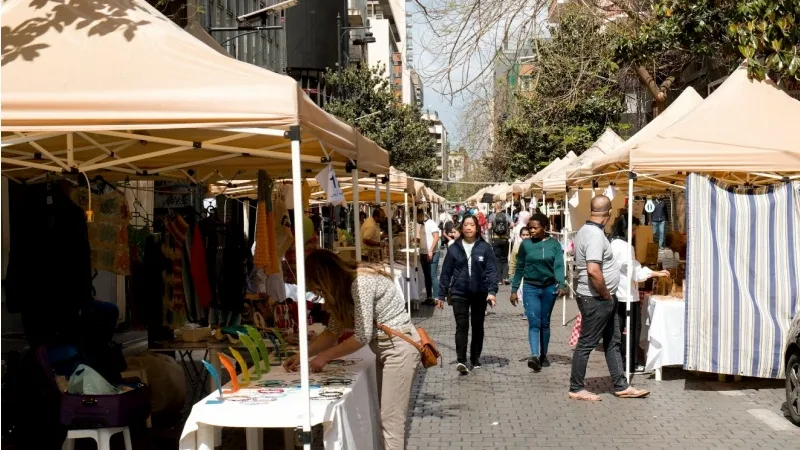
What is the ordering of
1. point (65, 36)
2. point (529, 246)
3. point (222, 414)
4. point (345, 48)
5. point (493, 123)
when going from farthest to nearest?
1. point (345, 48)
2. point (493, 123)
3. point (529, 246)
4. point (65, 36)
5. point (222, 414)

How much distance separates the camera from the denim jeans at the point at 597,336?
9.20 m

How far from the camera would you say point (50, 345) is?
6.91 meters

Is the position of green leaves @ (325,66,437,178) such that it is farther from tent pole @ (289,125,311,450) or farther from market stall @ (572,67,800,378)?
tent pole @ (289,125,311,450)

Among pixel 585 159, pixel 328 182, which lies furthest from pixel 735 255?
pixel 585 159

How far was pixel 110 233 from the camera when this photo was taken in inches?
348

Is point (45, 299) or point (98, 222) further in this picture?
point (98, 222)

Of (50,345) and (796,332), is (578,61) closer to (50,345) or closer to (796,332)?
(796,332)

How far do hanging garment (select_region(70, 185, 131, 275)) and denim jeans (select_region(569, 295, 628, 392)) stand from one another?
431 centimetres

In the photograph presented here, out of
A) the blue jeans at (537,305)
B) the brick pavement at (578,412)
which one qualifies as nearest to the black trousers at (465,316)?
the brick pavement at (578,412)

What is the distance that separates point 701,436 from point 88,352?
16.4ft

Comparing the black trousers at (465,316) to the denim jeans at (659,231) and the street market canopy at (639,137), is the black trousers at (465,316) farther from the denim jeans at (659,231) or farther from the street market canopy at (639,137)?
the denim jeans at (659,231)

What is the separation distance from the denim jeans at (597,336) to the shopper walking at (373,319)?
3228 millimetres

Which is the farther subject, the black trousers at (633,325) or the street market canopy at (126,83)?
the black trousers at (633,325)

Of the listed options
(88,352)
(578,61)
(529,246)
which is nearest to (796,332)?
(529,246)
